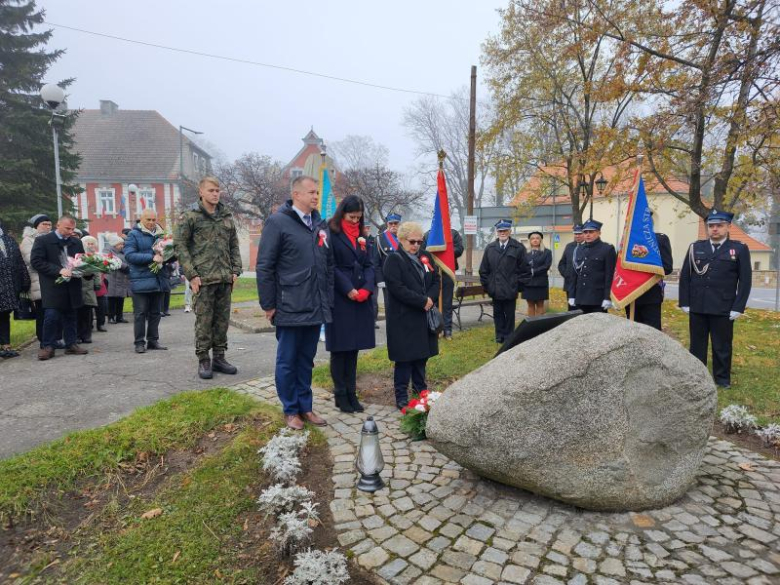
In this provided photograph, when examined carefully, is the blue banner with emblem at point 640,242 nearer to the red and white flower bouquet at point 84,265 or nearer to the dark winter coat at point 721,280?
the dark winter coat at point 721,280

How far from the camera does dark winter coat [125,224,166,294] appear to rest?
21.6ft

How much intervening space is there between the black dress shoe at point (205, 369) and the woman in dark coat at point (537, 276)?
18.5 feet

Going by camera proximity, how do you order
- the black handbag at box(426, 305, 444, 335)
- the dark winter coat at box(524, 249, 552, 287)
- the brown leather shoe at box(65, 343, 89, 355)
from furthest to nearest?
the dark winter coat at box(524, 249, 552, 287), the brown leather shoe at box(65, 343, 89, 355), the black handbag at box(426, 305, 444, 335)

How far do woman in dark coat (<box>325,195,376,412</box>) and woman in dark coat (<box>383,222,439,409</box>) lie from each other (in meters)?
0.23

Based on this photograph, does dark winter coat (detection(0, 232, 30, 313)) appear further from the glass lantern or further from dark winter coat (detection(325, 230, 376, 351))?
the glass lantern

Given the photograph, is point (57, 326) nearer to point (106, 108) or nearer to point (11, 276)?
point (11, 276)

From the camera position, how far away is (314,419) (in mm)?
4496

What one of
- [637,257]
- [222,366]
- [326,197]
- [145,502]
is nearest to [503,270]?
[637,257]

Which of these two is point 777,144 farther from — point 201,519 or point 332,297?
point 201,519

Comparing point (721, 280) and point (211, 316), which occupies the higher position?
point (721, 280)

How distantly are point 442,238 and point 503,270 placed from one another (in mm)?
1618

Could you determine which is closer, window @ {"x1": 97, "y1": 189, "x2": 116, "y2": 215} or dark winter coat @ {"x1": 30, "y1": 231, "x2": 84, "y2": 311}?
dark winter coat @ {"x1": 30, "y1": 231, "x2": 84, "y2": 311}

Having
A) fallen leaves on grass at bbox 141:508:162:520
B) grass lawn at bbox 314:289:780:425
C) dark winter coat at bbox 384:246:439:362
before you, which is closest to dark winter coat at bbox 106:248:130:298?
grass lawn at bbox 314:289:780:425

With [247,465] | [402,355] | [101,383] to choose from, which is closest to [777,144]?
[402,355]
